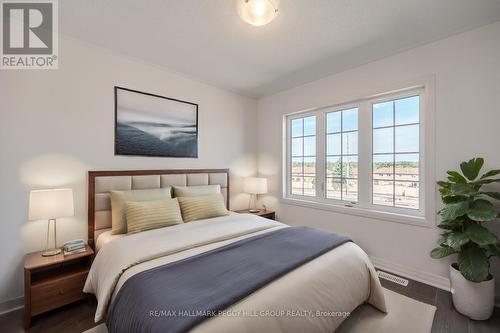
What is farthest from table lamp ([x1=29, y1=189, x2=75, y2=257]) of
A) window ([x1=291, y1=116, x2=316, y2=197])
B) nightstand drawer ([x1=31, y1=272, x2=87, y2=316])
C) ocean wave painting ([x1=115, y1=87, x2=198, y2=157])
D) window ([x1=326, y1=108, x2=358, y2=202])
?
window ([x1=326, y1=108, x2=358, y2=202])

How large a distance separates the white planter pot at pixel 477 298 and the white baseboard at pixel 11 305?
3.87m

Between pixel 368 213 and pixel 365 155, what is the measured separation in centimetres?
74

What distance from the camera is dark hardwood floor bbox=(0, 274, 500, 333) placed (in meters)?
1.68

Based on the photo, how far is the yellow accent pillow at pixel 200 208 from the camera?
256cm

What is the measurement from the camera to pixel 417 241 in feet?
7.72

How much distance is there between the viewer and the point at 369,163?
2.79 metres

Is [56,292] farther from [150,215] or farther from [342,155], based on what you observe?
[342,155]

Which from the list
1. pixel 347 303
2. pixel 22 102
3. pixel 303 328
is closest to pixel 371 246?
pixel 347 303

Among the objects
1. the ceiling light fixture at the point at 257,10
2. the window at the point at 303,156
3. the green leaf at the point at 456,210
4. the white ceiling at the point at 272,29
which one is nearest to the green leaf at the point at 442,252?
the green leaf at the point at 456,210

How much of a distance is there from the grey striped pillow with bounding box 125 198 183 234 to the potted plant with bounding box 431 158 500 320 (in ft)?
8.33

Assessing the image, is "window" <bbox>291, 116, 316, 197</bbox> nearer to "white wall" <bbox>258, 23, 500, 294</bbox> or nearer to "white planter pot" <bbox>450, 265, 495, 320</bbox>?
"white wall" <bbox>258, 23, 500, 294</bbox>

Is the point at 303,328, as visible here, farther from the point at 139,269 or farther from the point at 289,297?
the point at 139,269

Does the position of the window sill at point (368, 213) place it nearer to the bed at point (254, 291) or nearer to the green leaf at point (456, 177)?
the green leaf at point (456, 177)

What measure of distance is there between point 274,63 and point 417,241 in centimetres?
264
